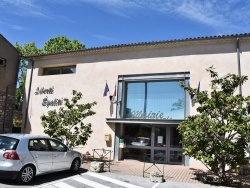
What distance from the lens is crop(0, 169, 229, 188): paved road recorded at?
7.99 meters

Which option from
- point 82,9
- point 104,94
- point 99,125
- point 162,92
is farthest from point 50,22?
point 162,92

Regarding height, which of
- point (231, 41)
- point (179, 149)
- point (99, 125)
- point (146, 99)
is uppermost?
point (231, 41)

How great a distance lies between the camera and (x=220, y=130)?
885cm

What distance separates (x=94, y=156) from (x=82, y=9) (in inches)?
315

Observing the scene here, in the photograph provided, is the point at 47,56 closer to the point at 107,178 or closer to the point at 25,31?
the point at 25,31

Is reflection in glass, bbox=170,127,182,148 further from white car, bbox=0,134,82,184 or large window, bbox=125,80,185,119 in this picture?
white car, bbox=0,134,82,184

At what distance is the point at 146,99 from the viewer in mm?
14211

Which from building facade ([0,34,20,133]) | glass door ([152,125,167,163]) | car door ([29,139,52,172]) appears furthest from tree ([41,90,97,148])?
building facade ([0,34,20,133])

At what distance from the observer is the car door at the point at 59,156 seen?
8867mm

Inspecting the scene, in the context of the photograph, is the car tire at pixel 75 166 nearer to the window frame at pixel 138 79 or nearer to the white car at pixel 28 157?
the white car at pixel 28 157

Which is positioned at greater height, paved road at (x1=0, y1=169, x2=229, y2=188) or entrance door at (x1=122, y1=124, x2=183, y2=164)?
entrance door at (x1=122, y1=124, x2=183, y2=164)

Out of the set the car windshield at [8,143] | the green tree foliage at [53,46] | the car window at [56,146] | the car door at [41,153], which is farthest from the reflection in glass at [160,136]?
the green tree foliage at [53,46]

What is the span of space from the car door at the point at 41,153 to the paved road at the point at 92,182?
0.47m

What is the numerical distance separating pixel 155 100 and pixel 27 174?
26.6 feet
